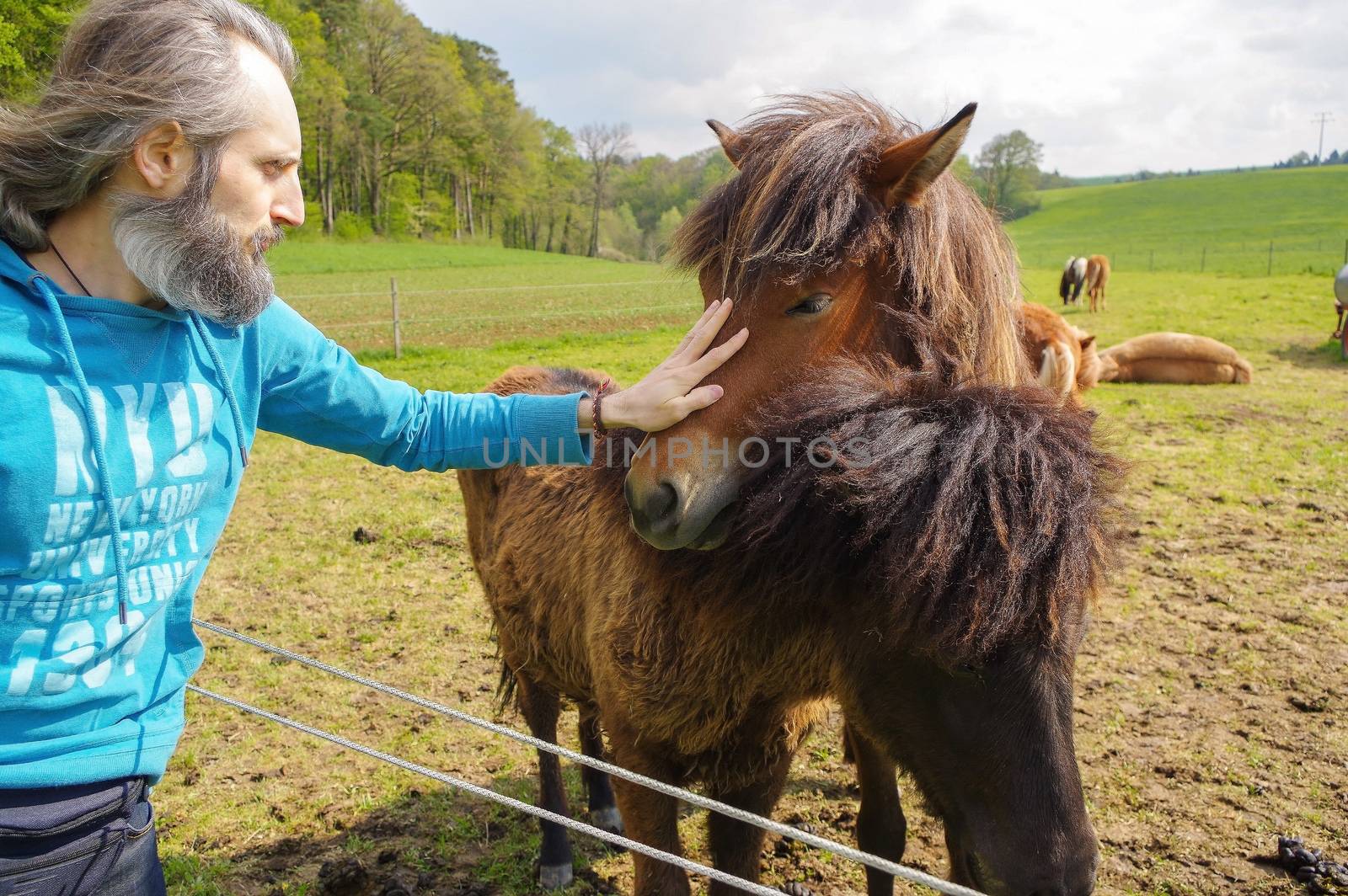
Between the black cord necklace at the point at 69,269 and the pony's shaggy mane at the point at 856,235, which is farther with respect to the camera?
the pony's shaggy mane at the point at 856,235

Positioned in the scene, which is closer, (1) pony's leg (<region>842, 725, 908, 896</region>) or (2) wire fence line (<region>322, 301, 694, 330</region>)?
(1) pony's leg (<region>842, 725, 908, 896</region>)

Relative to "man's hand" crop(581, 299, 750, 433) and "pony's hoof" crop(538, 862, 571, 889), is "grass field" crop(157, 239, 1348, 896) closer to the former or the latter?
"pony's hoof" crop(538, 862, 571, 889)

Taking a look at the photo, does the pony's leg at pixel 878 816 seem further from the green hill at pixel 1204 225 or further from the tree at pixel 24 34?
the tree at pixel 24 34

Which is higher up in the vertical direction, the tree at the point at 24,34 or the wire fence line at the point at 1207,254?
the tree at the point at 24,34

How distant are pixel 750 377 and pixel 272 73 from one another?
119 cm

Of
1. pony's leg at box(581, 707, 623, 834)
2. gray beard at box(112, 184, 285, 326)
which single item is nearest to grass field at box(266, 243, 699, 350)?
gray beard at box(112, 184, 285, 326)

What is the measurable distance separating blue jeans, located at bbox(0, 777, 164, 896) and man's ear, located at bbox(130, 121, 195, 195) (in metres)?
1.08

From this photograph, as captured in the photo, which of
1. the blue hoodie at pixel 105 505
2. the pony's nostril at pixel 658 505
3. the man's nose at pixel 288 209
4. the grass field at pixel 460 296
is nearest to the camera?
the blue hoodie at pixel 105 505

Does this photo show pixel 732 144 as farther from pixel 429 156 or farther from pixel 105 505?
pixel 429 156

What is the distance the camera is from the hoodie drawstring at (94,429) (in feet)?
4.50

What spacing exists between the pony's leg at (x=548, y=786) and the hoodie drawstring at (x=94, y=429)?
2.04 m

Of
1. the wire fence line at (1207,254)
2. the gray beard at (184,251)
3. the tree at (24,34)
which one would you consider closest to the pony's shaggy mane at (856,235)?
the gray beard at (184,251)

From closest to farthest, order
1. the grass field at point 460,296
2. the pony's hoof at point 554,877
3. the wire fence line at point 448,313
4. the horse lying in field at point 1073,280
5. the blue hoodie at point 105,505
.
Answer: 1. the blue hoodie at point 105,505
2. the pony's hoof at point 554,877
3. the wire fence line at point 448,313
4. the grass field at point 460,296
5. the horse lying in field at point 1073,280

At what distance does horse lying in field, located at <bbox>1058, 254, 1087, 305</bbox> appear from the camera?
75.4 ft
